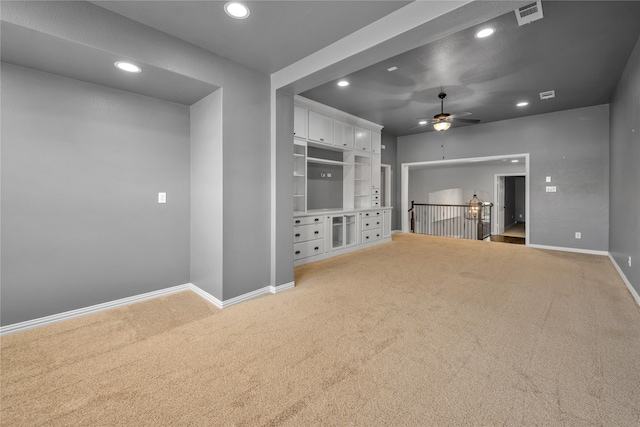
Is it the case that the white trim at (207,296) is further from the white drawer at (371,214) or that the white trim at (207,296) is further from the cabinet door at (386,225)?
the cabinet door at (386,225)

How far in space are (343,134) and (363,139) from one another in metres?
0.77

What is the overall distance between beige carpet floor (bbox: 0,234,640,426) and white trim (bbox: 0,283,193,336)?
9 cm

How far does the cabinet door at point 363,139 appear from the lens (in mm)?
6090

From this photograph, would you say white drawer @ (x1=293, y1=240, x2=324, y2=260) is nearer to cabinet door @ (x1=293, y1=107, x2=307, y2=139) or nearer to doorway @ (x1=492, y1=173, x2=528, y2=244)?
cabinet door @ (x1=293, y1=107, x2=307, y2=139)

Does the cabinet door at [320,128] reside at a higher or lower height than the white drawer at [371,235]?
higher

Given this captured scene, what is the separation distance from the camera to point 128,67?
7.85 feet

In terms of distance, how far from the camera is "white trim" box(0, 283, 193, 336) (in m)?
2.33

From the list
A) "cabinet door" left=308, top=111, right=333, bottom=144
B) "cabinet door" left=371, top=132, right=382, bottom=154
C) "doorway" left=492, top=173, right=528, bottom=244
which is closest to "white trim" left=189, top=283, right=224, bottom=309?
"cabinet door" left=308, top=111, right=333, bottom=144

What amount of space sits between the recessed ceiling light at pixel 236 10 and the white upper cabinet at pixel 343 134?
333 centimetres

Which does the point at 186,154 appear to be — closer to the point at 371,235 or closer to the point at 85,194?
the point at 85,194

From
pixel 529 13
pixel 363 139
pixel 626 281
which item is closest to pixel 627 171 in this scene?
pixel 626 281

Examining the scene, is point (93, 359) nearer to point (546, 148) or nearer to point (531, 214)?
point (531, 214)

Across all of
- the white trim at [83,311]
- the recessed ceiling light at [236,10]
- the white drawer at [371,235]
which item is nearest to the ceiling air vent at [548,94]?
the white drawer at [371,235]

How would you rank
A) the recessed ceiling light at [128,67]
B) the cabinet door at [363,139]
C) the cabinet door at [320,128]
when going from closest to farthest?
1. the recessed ceiling light at [128,67]
2. the cabinet door at [320,128]
3. the cabinet door at [363,139]
